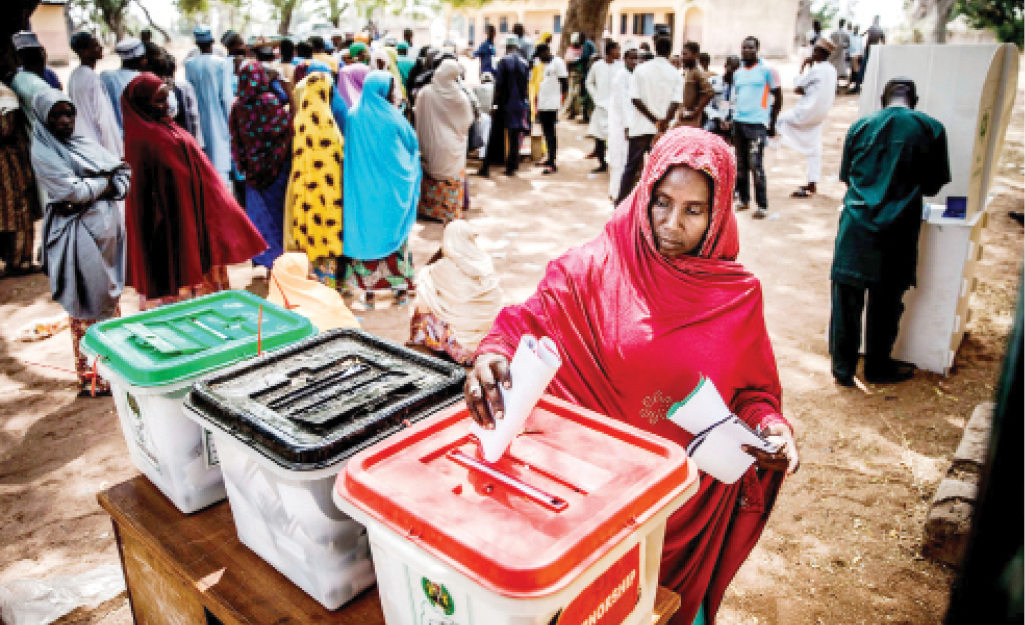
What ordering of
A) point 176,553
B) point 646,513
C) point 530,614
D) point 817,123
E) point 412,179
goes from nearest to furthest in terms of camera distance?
point 530,614 < point 646,513 < point 176,553 < point 412,179 < point 817,123

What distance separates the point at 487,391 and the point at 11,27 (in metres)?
6.99

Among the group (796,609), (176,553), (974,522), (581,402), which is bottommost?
(796,609)

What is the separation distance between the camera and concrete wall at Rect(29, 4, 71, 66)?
2370cm

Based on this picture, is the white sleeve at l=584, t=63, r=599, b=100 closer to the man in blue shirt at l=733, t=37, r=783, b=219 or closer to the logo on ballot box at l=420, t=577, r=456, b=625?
the man in blue shirt at l=733, t=37, r=783, b=219

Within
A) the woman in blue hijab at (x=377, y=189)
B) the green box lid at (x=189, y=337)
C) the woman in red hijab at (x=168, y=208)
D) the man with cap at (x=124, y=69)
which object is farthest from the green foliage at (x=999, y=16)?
the green box lid at (x=189, y=337)

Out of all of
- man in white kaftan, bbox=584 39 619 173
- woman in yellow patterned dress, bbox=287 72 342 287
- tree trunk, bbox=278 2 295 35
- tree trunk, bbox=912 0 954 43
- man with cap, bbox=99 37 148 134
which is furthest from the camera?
tree trunk, bbox=278 2 295 35

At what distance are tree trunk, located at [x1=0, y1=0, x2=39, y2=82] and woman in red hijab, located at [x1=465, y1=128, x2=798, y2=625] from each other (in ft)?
20.7

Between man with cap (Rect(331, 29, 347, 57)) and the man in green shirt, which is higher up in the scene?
man with cap (Rect(331, 29, 347, 57))

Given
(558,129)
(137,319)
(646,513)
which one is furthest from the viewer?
(558,129)

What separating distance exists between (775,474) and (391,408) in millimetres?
1099

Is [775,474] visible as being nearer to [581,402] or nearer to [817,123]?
[581,402]

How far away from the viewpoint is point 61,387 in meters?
4.44

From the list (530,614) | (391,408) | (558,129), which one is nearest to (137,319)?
(391,408)

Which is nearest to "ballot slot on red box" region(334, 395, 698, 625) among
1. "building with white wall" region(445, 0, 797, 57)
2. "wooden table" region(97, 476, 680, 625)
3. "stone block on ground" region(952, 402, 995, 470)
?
"wooden table" region(97, 476, 680, 625)
